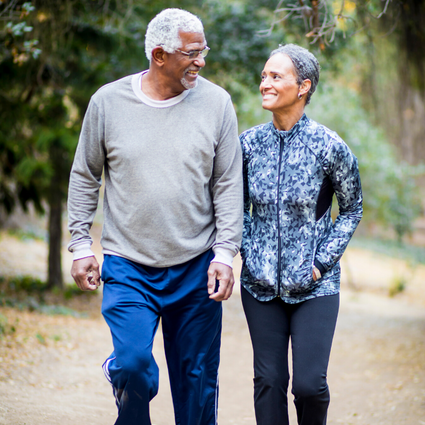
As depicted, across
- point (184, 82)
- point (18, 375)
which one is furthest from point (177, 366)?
point (18, 375)

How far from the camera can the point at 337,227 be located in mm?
2832

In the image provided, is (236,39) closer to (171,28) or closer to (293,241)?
(171,28)

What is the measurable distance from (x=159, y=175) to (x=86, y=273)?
1.93 feet

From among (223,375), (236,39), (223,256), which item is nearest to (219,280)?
(223,256)

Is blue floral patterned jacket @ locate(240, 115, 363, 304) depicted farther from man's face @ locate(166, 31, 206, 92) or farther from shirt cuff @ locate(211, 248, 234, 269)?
man's face @ locate(166, 31, 206, 92)

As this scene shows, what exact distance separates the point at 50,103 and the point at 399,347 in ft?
19.6

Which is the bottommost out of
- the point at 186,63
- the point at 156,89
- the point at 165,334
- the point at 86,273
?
the point at 165,334

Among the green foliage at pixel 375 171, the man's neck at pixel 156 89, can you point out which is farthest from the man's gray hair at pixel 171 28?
the green foliage at pixel 375 171

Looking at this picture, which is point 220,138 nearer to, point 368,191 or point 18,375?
point 18,375

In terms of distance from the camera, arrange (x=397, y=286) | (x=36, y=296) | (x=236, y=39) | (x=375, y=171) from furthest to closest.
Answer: (x=375, y=171) < (x=397, y=286) < (x=36, y=296) < (x=236, y=39)

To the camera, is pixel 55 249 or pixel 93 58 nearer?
pixel 93 58

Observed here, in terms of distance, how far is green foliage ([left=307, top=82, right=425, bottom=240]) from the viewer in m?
17.1

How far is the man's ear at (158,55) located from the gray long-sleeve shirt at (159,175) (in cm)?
14

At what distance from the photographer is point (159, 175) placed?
2.57 metres
